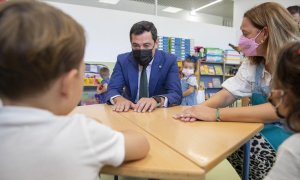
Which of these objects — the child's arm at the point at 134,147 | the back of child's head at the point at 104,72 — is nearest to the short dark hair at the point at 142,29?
the child's arm at the point at 134,147

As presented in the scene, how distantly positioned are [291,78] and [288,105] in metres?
0.08

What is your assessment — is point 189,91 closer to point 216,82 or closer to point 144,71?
point 144,71

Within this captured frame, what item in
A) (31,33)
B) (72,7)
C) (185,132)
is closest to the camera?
(31,33)

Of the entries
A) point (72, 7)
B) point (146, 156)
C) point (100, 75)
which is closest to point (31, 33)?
point (146, 156)

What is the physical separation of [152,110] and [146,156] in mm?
782

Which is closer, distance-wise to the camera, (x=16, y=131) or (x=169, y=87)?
(x=16, y=131)

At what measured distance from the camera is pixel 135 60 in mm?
1947

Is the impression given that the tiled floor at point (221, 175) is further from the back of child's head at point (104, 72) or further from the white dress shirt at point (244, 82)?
the back of child's head at point (104, 72)

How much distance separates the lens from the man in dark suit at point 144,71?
74.2 inches

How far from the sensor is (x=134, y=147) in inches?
24.7

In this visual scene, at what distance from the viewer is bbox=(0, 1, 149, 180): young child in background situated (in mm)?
493

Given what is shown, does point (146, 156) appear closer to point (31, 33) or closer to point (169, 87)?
point (31, 33)

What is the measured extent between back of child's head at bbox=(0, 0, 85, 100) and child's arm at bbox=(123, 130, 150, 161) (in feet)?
0.74

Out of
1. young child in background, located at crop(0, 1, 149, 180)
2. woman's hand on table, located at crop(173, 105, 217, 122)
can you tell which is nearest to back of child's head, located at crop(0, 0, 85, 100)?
young child in background, located at crop(0, 1, 149, 180)
